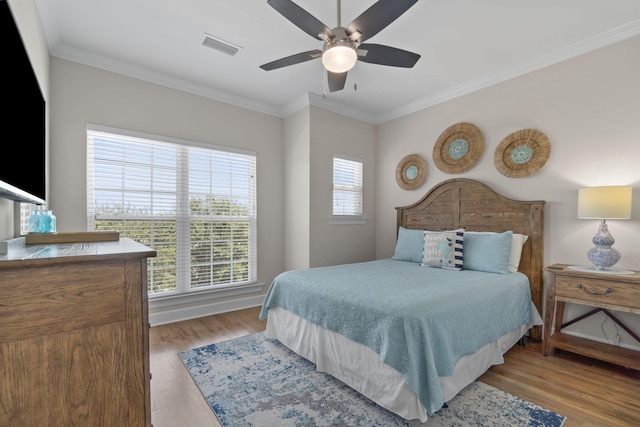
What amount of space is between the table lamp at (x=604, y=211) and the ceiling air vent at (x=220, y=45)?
3.25 meters

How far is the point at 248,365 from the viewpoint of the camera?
241 cm

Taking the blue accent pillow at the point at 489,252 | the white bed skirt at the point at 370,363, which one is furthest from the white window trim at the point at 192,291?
the blue accent pillow at the point at 489,252

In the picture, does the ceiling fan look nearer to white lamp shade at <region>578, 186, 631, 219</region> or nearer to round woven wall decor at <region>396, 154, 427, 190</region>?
white lamp shade at <region>578, 186, 631, 219</region>

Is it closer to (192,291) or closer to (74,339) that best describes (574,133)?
(74,339)

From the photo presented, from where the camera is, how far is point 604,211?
234 centimetres

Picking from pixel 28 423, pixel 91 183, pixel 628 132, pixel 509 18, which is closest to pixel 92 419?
pixel 28 423

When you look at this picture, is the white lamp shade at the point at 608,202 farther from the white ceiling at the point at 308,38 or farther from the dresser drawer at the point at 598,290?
the white ceiling at the point at 308,38

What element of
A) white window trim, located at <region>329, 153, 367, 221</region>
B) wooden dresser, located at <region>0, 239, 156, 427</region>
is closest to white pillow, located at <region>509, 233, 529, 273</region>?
white window trim, located at <region>329, 153, 367, 221</region>

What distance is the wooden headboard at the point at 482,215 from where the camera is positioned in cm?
296

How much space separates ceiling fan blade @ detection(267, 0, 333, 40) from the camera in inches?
67.8

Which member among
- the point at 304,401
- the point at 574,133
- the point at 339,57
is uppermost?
the point at 339,57

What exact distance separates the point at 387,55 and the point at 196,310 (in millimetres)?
3300

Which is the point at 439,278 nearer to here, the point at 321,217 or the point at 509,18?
the point at 321,217

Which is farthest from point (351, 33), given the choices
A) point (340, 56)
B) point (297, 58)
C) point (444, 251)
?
point (444, 251)
